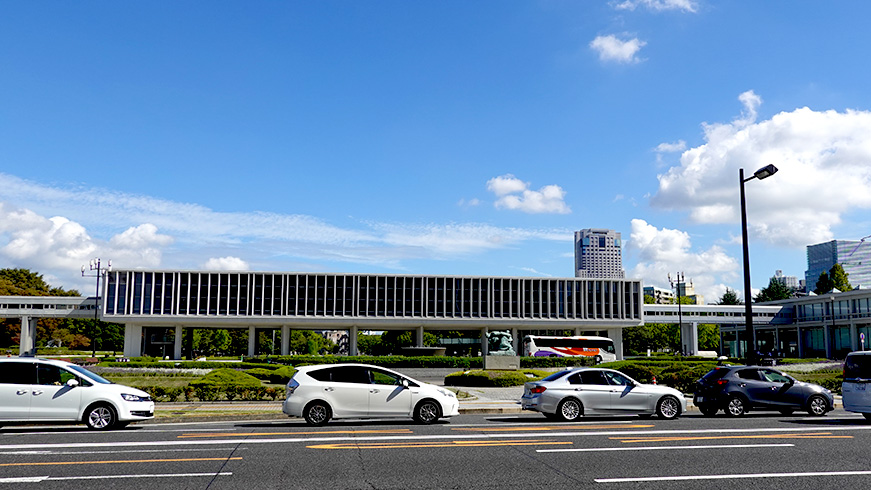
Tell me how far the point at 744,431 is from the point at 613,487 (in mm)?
8195

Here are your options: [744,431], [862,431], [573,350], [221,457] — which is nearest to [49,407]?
[221,457]

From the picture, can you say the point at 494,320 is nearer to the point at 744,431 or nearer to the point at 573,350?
the point at 573,350

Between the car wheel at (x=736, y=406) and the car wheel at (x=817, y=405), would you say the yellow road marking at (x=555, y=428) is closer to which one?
the car wheel at (x=736, y=406)

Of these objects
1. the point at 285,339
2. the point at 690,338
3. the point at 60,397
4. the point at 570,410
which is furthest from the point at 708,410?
the point at 690,338

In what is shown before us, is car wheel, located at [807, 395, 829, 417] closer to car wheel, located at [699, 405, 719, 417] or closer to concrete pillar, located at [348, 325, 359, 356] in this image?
car wheel, located at [699, 405, 719, 417]

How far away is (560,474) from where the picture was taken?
10281 mm

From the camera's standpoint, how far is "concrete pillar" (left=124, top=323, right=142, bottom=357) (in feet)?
265

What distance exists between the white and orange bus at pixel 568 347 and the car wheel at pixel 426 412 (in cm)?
5186

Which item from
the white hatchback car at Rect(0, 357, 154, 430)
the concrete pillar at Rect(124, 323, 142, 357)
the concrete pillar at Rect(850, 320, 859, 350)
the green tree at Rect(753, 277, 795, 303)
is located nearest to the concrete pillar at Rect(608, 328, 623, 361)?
the concrete pillar at Rect(850, 320, 859, 350)

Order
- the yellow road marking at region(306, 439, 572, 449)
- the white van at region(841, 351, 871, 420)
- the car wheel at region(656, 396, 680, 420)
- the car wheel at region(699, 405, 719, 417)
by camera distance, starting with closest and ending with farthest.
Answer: the yellow road marking at region(306, 439, 572, 449)
the white van at region(841, 351, 871, 420)
the car wheel at region(656, 396, 680, 420)
the car wheel at region(699, 405, 719, 417)

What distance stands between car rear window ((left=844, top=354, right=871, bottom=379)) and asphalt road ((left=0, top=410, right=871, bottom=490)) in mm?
1324

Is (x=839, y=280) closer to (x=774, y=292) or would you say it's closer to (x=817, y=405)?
(x=774, y=292)

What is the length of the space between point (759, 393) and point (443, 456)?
39.7ft

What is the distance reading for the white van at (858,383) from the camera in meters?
17.8
